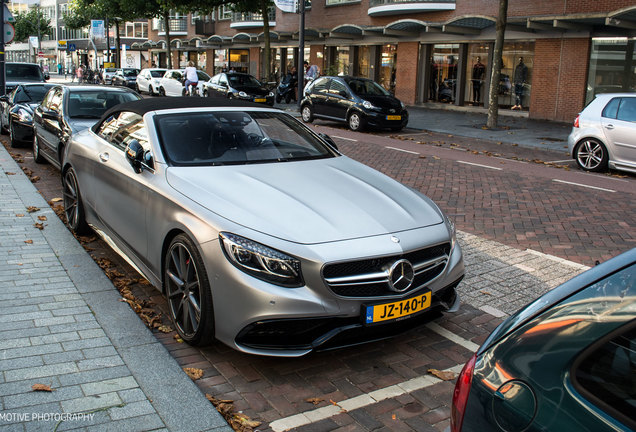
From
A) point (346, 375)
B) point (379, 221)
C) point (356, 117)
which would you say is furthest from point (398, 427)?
point (356, 117)

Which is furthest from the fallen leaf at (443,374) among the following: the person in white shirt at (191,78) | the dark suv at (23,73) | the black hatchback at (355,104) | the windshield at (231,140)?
the person in white shirt at (191,78)

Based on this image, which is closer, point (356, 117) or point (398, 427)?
point (398, 427)

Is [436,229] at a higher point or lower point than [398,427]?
higher

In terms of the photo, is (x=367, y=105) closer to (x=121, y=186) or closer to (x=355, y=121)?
(x=355, y=121)

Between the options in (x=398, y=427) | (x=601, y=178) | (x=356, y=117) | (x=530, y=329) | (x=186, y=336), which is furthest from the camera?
(x=356, y=117)

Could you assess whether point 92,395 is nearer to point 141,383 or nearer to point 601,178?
point 141,383

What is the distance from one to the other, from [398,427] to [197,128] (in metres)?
2.85

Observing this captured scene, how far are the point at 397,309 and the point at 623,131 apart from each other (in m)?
9.64

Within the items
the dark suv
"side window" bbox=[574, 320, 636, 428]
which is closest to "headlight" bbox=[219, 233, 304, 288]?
"side window" bbox=[574, 320, 636, 428]

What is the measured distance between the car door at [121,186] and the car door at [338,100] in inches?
521

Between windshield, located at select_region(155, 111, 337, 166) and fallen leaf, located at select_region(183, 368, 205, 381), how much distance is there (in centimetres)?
154

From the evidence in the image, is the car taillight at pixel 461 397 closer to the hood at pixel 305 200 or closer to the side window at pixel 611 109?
the hood at pixel 305 200

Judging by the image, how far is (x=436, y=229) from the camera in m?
4.01

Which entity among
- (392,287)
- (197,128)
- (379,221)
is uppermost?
(197,128)
